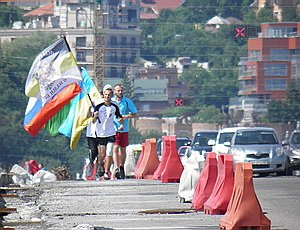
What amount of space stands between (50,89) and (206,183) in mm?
12629

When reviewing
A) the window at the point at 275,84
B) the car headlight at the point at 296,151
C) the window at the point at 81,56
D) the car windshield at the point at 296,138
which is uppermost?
the car headlight at the point at 296,151

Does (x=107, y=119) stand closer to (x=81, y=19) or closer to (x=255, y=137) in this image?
(x=255, y=137)

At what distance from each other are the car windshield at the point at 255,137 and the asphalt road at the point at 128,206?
6914 millimetres

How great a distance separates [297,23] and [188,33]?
88.7 ft

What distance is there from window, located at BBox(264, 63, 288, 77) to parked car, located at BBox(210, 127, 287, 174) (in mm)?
98685

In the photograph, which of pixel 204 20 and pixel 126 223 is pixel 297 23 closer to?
pixel 204 20

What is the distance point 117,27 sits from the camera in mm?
154000

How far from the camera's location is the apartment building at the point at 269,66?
5330 inches

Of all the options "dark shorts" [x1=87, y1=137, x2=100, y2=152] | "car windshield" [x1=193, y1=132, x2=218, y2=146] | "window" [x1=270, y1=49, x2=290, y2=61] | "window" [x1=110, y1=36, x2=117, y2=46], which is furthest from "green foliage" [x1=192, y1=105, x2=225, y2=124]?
"dark shorts" [x1=87, y1=137, x2=100, y2=152]

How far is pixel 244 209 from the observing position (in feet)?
57.3

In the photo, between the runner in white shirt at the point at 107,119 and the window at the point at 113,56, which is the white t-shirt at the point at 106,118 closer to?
the runner in white shirt at the point at 107,119

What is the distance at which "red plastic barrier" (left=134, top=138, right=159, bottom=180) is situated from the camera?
3312 centimetres

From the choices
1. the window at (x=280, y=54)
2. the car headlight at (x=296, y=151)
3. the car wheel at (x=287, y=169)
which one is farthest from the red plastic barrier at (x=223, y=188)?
the window at (x=280, y=54)

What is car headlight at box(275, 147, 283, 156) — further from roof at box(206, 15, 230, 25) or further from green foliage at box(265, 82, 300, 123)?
roof at box(206, 15, 230, 25)
